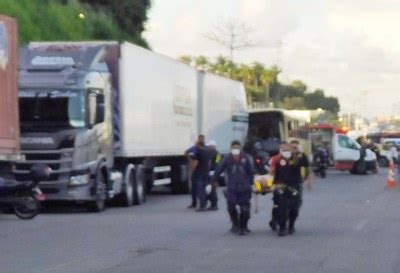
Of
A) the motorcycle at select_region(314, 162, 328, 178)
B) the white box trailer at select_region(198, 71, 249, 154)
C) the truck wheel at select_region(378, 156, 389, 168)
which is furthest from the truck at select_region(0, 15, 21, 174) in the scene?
the truck wheel at select_region(378, 156, 389, 168)

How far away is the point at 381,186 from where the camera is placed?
1668 inches

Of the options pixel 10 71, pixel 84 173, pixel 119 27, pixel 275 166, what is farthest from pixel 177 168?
pixel 119 27

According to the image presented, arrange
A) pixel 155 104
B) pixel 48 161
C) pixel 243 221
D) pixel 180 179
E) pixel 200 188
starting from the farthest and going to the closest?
pixel 180 179 < pixel 155 104 < pixel 200 188 < pixel 48 161 < pixel 243 221

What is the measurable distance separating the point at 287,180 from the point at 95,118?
23.0 ft

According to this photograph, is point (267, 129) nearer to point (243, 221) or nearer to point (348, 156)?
point (348, 156)

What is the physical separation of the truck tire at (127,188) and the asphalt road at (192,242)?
0.43m

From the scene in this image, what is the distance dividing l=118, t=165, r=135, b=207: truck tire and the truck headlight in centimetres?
273

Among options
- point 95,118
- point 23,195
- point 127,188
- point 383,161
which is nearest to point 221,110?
point 127,188

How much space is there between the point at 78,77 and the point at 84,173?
2.10 metres

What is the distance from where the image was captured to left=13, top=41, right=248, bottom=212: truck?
1005 inches

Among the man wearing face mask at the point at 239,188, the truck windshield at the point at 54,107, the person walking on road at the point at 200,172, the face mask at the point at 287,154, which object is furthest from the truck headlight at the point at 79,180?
the face mask at the point at 287,154

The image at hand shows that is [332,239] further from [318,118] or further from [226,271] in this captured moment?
[318,118]

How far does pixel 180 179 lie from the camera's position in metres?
35.4

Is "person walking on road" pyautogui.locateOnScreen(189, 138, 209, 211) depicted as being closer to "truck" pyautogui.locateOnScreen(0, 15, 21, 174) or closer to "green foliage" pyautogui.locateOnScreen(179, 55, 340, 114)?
"truck" pyautogui.locateOnScreen(0, 15, 21, 174)
